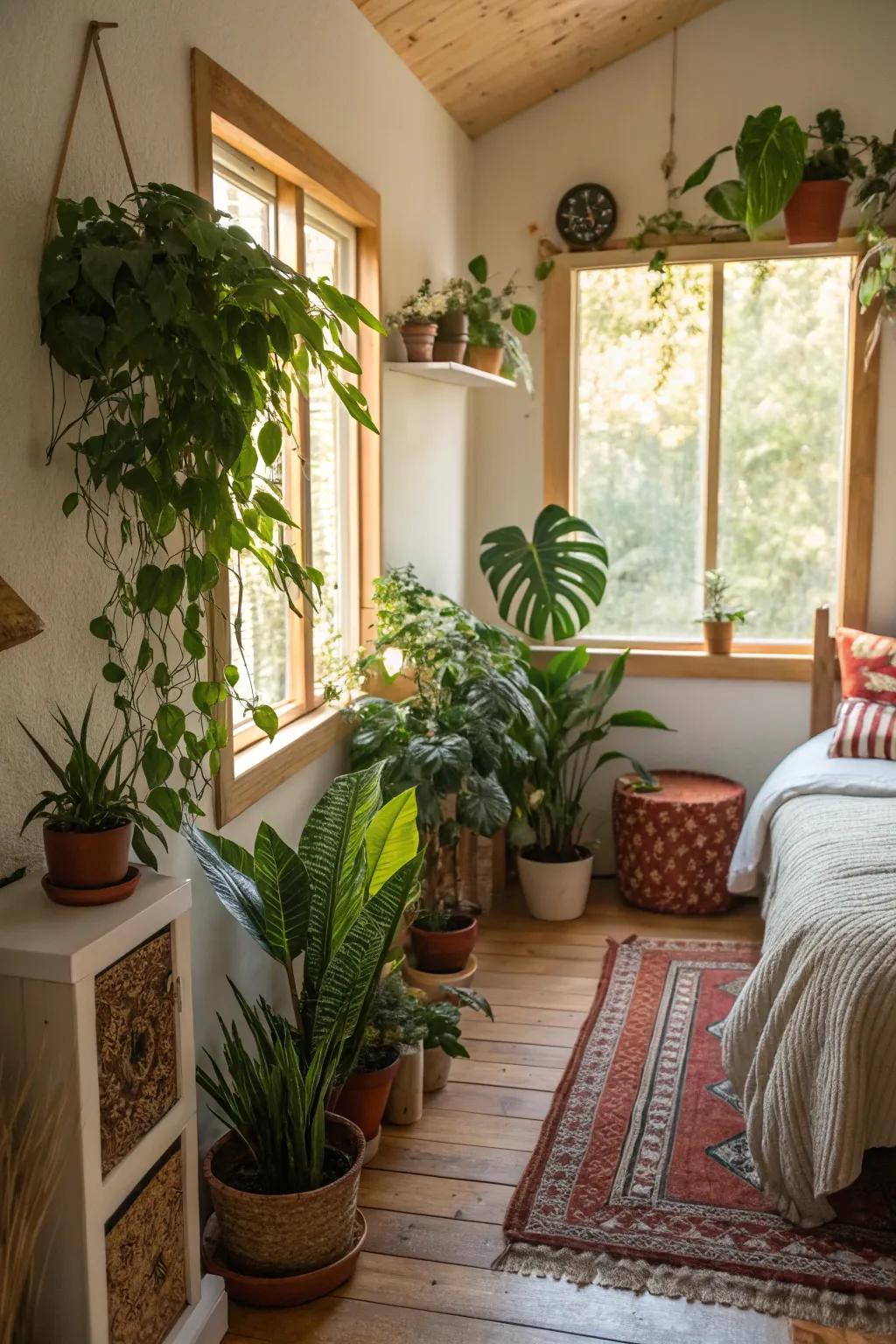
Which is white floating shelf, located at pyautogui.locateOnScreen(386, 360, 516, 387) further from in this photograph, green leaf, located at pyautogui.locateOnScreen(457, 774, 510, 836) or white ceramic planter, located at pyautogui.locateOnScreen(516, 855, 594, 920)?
white ceramic planter, located at pyautogui.locateOnScreen(516, 855, 594, 920)

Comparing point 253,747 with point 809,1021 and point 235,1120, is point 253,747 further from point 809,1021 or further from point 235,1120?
point 809,1021

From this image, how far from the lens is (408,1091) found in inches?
117

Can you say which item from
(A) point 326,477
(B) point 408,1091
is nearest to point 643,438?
(A) point 326,477

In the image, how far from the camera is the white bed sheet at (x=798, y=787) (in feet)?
12.2

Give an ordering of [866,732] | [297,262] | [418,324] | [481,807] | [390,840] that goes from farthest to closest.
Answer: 1. [866,732]
2. [418,324]
3. [481,807]
4. [297,262]
5. [390,840]

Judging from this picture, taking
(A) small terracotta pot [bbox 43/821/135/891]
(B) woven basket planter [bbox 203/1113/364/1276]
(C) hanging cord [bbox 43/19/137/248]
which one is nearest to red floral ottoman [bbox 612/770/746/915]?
(B) woven basket planter [bbox 203/1113/364/1276]

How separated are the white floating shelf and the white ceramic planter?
1.67 metres

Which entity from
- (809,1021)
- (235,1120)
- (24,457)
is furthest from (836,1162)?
(24,457)

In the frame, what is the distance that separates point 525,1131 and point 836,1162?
79cm

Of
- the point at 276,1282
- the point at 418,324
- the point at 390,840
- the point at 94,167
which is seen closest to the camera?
the point at 94,167

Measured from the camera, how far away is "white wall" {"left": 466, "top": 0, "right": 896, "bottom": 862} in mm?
4352

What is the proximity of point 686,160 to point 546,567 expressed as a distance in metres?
1.57

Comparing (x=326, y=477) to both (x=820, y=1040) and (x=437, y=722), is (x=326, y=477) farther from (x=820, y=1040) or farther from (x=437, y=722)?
(x=820, y=1040)

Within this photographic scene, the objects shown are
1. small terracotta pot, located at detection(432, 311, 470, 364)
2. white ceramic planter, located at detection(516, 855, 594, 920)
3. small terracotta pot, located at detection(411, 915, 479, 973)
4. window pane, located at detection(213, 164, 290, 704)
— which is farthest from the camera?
white ceramic planter, located at detection(516, 855, 594, 920)
